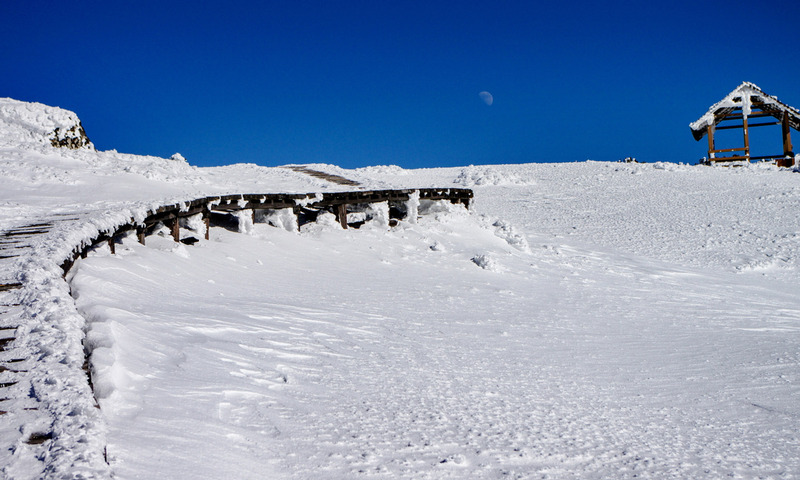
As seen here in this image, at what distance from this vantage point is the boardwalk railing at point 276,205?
7.35 metres

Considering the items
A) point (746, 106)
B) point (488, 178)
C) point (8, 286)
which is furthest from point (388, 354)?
point (746, 106)

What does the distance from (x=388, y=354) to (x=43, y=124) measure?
18.5m

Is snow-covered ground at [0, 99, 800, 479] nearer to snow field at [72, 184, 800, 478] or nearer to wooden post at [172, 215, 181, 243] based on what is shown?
snow field at [72, 184, 800, 478]

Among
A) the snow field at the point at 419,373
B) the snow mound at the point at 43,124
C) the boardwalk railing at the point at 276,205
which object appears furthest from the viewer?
the snow mound at the point at 43,124

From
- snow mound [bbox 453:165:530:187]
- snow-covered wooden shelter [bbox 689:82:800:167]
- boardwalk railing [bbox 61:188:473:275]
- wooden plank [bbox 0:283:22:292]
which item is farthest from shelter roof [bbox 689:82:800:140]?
wooden plank [bbox 0:283:22:292]

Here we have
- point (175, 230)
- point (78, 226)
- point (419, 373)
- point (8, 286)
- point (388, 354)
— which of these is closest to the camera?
point (8, 286)

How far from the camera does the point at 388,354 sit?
501 cm

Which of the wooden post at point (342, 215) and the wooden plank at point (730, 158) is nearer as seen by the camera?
the wooden post at point (342, 215)

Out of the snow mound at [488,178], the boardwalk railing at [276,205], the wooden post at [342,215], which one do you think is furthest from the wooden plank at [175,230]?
the snow mound at [488,178]

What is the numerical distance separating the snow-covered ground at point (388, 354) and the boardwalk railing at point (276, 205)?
232mm

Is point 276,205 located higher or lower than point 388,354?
higher

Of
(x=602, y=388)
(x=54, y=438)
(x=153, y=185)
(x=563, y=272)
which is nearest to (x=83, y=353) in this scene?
(x=54, y=438)

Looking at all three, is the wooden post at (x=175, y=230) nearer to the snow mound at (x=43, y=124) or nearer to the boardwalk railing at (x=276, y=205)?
the boardwalk railing at (x=276, y=205)

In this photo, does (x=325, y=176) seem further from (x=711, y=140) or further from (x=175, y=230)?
(x=711, y=140)
